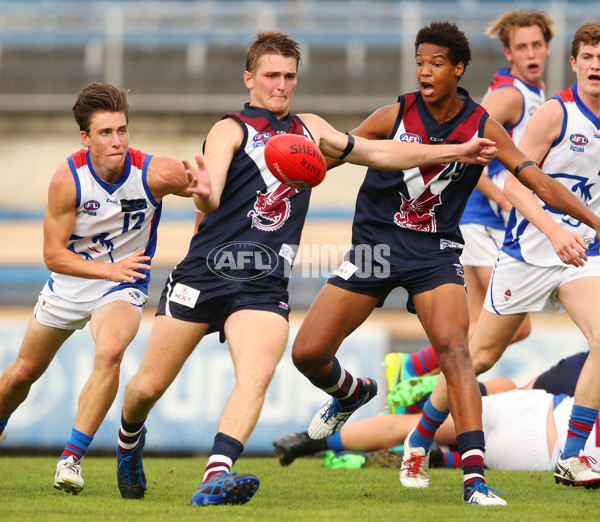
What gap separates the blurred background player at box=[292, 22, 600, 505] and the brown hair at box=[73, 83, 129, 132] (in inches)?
59.8

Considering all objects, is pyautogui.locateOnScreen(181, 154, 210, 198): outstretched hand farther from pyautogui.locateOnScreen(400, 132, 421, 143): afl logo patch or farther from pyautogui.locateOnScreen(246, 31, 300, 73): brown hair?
pyautogui.locateOnScreen(400, 132, 421, 143): afl logo patch

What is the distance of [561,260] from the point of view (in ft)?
19.2

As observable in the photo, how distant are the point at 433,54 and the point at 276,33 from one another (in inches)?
37.1

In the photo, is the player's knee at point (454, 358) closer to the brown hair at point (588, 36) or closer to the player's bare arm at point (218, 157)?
the player's bare arm at point (218, 157)

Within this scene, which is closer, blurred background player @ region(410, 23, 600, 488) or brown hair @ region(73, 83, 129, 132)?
brown hair @ region(73, 83, 129, 132)

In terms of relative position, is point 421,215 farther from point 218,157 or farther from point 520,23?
point 520,23

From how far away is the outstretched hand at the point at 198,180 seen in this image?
485 centimetres

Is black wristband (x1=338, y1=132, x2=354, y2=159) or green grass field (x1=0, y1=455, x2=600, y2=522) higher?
black wristband (x1=338, y1=132, x2=354, y2=159)

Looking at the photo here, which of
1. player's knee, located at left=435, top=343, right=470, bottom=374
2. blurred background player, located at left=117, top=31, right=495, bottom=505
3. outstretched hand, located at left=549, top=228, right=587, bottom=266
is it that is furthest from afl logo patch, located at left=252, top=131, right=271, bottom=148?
outstretched hand, located at left=549, top=228, right=587, bottom=266

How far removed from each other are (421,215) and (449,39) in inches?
42.0

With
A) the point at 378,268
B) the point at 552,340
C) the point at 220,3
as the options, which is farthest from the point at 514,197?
the point at 220,3

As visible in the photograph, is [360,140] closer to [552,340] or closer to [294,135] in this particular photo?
[294,135]

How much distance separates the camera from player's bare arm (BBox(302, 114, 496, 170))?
5.45 m

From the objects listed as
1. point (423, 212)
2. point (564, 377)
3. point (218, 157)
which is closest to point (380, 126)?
point (423, 212)
